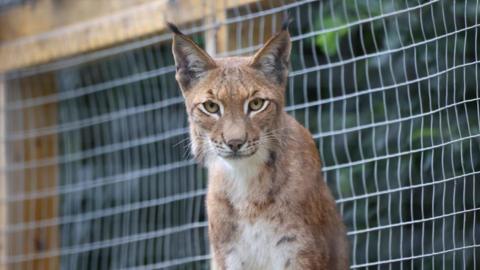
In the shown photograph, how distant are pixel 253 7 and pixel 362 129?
40.2 inches

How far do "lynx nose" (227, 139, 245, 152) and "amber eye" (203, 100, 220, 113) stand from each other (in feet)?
0.77

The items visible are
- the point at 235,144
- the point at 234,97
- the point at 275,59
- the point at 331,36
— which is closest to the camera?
the point at 235,144

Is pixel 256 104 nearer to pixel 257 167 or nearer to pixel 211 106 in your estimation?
pixel 211 106

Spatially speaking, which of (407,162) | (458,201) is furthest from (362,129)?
(458,201)

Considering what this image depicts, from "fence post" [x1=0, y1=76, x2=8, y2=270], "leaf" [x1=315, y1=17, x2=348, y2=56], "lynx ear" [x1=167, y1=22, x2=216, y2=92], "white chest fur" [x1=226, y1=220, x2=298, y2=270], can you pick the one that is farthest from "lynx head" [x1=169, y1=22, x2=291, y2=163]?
"fence post" [x1=0, y1=76, x2=8, y2=270]

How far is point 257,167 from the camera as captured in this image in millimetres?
5988

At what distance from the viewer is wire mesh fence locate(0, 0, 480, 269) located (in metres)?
6.36

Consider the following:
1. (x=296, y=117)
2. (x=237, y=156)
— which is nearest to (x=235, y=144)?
(x=237, y=156)

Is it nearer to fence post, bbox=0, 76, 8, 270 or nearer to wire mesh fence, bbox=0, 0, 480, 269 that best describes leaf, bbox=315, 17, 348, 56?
wire mesh fence, bbox=0, 0, 480, 269

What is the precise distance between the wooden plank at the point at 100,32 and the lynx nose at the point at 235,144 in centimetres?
157

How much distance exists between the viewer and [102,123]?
850 cm

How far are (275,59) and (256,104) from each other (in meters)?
0.27

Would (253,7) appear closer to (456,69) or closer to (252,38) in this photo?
(252,38)

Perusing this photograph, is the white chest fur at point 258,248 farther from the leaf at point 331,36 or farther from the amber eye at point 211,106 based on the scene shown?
the leaf at point 331,36
